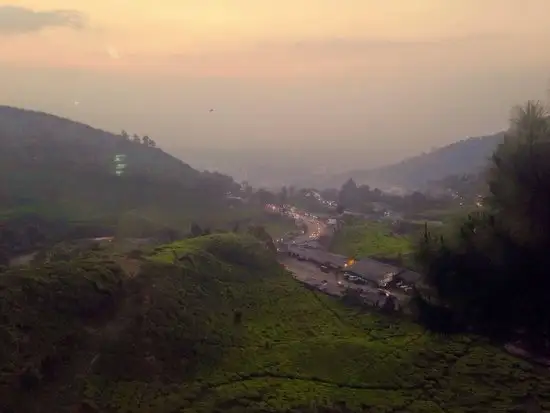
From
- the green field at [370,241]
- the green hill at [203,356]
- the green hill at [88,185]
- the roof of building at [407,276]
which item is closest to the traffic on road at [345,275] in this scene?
the roof of building at [407,276]

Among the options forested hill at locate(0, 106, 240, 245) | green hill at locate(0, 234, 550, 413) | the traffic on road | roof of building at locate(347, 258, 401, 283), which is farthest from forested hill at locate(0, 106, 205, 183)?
green hill at locate(0, 234, 550, 413)

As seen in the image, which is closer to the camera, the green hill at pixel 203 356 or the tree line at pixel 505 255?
the tree line at pixel 505 255

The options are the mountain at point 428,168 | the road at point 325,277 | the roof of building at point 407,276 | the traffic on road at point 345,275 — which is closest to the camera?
the road at point 325,277

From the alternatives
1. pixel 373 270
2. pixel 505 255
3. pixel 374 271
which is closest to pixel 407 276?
pixel 374 271

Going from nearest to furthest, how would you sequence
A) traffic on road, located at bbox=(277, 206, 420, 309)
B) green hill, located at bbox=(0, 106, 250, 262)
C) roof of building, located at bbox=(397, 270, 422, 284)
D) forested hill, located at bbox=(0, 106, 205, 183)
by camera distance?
traffic on road, located at bbox=(277, 206, 420, 309)
roof of building, located at bbox=(397, 270, 422, 284)
green hill, located at bbox=(0, 106, 250, 262)
forested hill, located at bbox=(0, 106, 205, 183)

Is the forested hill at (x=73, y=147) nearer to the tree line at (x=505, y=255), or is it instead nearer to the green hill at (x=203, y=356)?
the green hill at (x=203, y=356)

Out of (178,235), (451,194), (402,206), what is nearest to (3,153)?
(178,235)

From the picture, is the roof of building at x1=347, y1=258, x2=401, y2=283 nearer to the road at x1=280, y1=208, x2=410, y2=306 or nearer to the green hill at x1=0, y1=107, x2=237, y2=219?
the road at x1=280, y1=208, x2=410, y2=306
